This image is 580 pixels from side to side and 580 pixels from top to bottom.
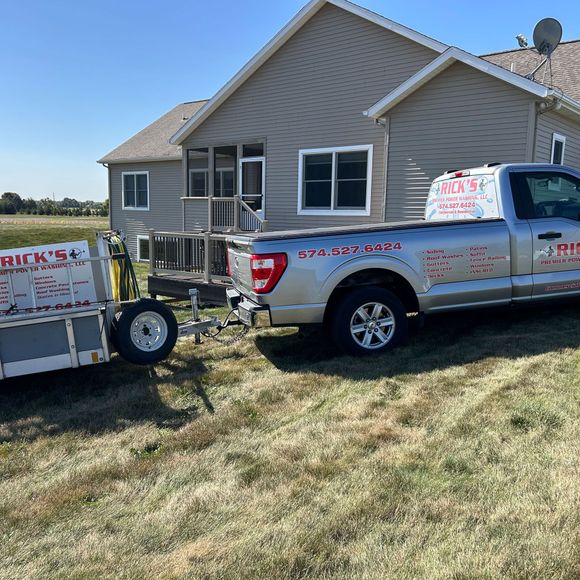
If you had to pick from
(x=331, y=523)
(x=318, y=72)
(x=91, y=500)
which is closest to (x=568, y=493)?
(x=331, y=523)

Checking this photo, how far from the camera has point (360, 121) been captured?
12188mm

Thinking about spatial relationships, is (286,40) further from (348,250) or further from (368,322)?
(368,322)

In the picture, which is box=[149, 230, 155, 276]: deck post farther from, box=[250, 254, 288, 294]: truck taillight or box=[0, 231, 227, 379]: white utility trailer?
box=[250, 254, 288, 294]: truck taillight

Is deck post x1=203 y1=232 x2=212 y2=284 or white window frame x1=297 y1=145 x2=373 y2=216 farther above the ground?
white window frame x1=297 y1=145 x2=373 y2=216

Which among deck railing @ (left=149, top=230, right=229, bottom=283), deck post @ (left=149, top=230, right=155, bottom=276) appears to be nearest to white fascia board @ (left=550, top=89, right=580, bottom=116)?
deck railing @ (left=149, top=230, right=229, bottom=283)

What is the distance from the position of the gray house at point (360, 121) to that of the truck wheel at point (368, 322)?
18.0 feet

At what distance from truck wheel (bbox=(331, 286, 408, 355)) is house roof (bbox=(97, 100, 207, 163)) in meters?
14.6

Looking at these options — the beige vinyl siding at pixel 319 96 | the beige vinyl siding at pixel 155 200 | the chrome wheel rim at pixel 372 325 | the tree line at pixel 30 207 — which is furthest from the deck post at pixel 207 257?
the tree line at pixel 30 207

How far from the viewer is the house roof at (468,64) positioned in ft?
29.6

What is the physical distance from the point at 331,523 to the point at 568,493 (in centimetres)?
134

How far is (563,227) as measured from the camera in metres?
6.25

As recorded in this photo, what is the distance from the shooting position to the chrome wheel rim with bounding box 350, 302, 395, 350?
574cm

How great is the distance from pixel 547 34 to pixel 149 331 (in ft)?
34.2

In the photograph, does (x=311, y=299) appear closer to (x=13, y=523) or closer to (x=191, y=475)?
(x=191, y=475)
